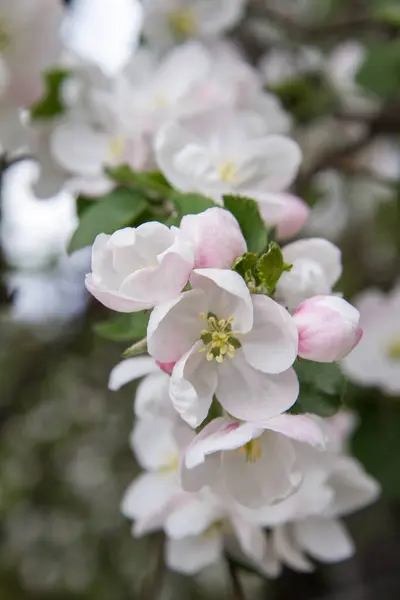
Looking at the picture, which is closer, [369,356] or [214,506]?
[214,506]

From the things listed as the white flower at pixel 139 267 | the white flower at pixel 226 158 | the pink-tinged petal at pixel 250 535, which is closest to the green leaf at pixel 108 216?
the white flower at pixel 226 158

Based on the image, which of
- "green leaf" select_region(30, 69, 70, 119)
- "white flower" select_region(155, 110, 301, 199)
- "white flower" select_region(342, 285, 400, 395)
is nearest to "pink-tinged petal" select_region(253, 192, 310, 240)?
"white flower" select_region(155, 110, 301, 199)

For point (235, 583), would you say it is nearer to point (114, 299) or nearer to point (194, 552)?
point (194, 552)

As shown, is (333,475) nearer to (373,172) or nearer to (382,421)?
(382,421)

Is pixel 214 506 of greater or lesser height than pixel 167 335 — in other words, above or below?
below

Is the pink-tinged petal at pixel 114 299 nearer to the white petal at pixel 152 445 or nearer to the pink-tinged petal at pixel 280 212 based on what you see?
the pink-tinged petal at pixel 280 212

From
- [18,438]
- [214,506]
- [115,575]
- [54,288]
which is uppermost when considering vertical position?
[214,506]

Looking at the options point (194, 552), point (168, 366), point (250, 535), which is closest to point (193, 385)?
point (168, 366)

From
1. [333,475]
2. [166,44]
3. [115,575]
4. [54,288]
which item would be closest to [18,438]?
[115,575]
